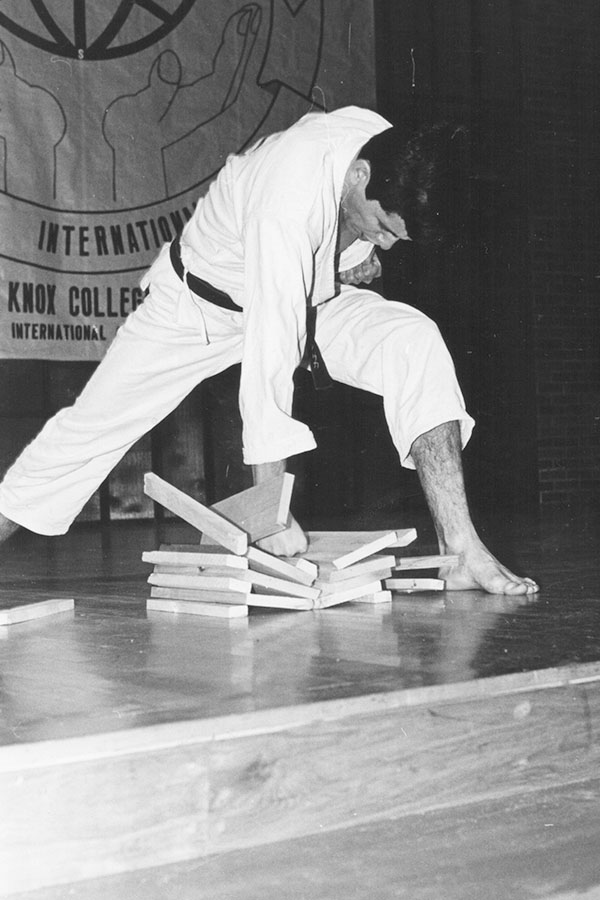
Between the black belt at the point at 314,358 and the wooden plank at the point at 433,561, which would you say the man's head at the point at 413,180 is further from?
the wooden plank at the point at 433,561

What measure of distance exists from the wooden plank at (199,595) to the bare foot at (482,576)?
483 mm

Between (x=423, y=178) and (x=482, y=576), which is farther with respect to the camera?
(x=482, y=576)

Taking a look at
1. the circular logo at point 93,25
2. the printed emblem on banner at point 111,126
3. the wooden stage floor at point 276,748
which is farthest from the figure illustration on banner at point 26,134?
the wooden stage floor at point 276,748

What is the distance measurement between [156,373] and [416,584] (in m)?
0.80

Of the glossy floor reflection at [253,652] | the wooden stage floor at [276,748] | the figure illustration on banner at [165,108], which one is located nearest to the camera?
the wooden stage floor at [276,748]

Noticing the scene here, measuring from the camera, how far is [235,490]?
6.16 meters

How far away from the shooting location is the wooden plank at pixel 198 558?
7.01ft

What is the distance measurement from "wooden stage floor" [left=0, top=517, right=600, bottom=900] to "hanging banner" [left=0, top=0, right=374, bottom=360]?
3.31m

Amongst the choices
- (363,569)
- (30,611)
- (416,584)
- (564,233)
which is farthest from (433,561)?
(564,233)

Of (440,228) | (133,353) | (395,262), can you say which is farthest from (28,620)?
(395,262)

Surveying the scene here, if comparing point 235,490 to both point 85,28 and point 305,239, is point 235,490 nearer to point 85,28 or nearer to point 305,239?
point 85,28

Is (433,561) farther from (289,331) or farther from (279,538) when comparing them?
(289,331)

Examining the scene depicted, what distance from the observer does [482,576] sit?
231 centimetres

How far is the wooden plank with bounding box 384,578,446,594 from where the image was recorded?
236 cm
